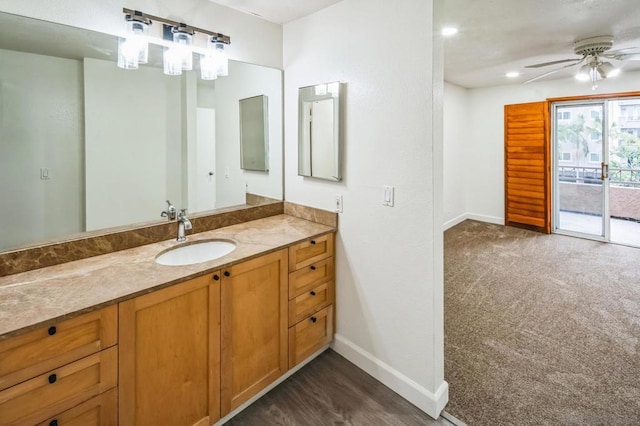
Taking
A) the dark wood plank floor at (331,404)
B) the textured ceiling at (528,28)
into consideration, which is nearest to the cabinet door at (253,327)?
the dark wood plank floor at (331,404)

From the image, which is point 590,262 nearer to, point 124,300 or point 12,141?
point 124,300

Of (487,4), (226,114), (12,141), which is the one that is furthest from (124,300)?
(487,4)

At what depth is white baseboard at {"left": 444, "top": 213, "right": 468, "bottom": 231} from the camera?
563 centimetres

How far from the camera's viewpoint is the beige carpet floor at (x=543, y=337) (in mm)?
1779

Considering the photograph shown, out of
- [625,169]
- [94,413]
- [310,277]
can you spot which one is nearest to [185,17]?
[310,277]

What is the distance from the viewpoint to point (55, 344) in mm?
1115

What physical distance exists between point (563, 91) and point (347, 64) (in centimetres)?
457

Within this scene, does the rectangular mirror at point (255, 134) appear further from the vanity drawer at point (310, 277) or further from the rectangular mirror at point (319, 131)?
the vanity drawer at point (310, 277)

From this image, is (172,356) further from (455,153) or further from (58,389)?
(455,153)

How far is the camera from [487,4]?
2311 mm

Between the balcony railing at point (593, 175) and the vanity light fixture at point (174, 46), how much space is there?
546 centimetres

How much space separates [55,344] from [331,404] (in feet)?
4.43

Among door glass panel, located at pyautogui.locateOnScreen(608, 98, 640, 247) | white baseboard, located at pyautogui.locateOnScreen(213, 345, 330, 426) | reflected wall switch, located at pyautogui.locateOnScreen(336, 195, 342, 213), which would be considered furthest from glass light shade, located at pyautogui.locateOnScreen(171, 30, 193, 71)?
door glass panel, located at pyautogui.locateOnScreen(608, 98, 640, 247)

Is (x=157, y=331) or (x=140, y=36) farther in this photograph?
(x=140, y=36)
